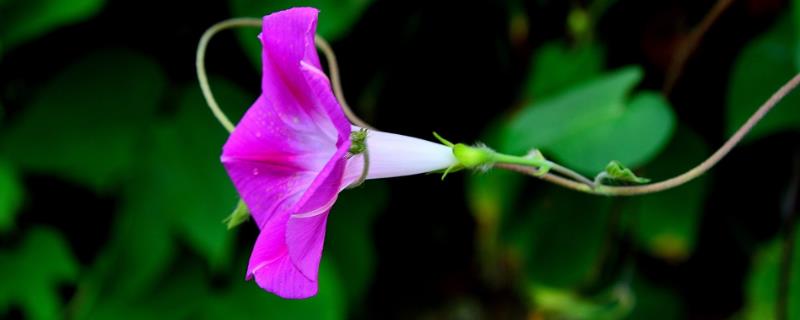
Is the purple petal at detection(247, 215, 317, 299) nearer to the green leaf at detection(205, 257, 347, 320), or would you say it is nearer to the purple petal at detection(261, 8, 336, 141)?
the purple petal at detection(261, 8, 336, 141)

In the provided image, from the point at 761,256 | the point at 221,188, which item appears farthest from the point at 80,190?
the point at 761,256

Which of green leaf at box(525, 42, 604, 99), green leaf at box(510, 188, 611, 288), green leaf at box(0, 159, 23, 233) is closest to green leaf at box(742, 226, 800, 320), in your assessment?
green leaf at box(510, 188, 611, 288)

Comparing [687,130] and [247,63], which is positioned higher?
[687,130]

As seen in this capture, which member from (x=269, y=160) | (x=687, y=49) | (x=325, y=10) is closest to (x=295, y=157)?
(x=269, y=160)

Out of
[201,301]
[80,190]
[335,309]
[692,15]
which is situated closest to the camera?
[692,15]

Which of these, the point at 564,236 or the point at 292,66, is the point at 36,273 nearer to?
the point at 564,236

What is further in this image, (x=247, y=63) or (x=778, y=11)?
(x=247, y=63)

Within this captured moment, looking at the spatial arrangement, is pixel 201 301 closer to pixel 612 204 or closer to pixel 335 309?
pixel 335 309
